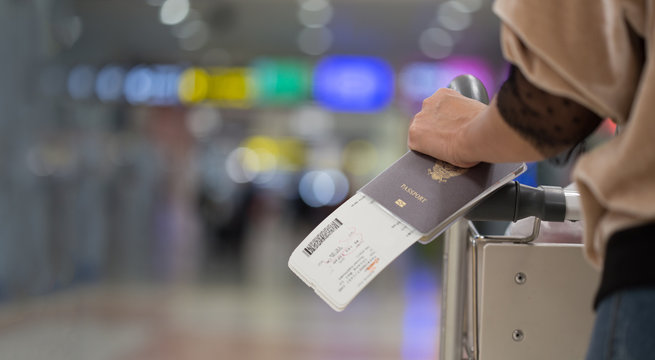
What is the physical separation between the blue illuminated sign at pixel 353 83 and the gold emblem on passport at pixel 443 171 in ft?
31.6

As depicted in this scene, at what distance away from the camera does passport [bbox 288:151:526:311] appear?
0.88m

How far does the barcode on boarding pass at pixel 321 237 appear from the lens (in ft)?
3.01

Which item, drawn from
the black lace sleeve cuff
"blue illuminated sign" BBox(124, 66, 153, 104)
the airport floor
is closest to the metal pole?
the black lace sleeve cuff

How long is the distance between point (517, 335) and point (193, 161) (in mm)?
11333

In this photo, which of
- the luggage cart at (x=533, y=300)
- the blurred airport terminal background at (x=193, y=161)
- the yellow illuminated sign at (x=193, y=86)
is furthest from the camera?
the yellow illuminated sign at (x=193, y=86)

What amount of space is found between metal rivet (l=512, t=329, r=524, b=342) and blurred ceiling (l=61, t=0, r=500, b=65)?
639 cm

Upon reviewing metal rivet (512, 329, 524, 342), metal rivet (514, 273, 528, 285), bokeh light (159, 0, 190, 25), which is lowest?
bokeh light (159, 0, 190, 25)

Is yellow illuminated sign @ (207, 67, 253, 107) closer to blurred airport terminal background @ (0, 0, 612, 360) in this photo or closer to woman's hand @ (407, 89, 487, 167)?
blurred airport terminal background @ (0, 0, 612, 360)

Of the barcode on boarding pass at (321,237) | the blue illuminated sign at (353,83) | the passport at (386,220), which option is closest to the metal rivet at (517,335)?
the passport at (386,220)

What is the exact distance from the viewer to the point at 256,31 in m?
10.0

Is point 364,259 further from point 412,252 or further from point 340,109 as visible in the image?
point 412,252

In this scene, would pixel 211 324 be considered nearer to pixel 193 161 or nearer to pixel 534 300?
pixel 534 300

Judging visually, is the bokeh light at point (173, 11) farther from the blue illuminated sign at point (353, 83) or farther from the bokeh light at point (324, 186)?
the bokeh light at point (324, 186)

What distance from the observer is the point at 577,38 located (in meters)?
0.66
